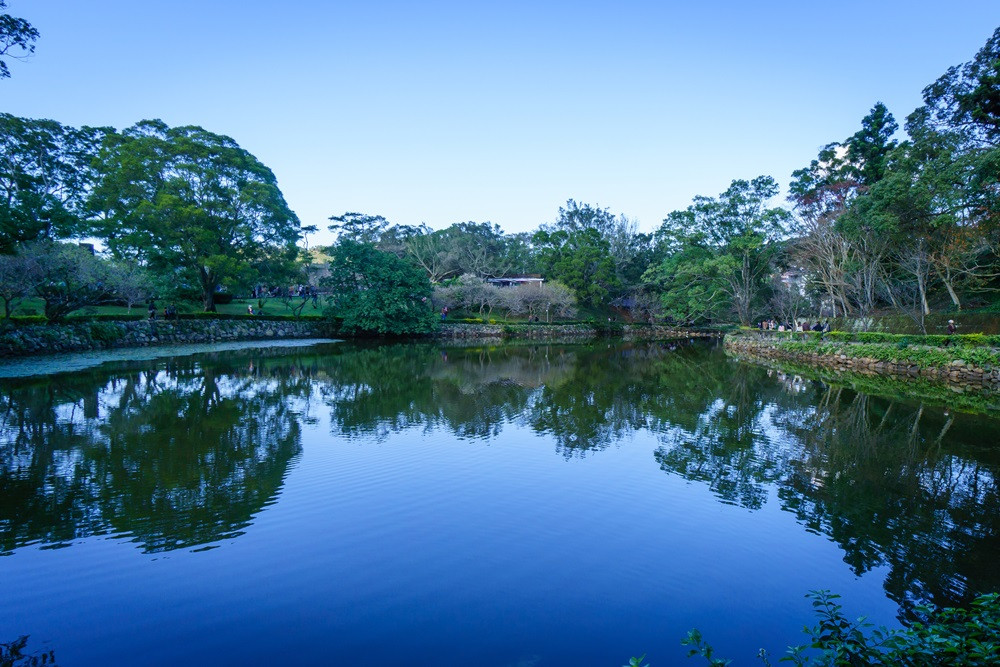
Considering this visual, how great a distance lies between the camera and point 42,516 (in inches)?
228

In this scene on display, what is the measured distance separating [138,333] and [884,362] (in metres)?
32.2

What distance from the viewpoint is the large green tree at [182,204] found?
30281 mm

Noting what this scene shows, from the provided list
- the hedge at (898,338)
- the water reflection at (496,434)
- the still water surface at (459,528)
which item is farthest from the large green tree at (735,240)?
the still water surface at (459,528)

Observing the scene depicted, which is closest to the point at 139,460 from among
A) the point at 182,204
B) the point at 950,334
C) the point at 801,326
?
the point at 950,334

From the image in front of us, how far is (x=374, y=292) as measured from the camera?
3653cm

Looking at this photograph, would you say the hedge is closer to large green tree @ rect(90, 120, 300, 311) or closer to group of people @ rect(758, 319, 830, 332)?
group of people @ rect(758, 319, 830, 332)

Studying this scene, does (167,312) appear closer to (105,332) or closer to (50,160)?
(105,332)

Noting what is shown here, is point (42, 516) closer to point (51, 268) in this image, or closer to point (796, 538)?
point (796, 538)

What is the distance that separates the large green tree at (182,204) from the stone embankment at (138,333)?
113 inches

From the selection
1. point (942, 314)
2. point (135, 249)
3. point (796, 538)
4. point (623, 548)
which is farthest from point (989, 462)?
point (135, 249)

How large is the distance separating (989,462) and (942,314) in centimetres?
1952

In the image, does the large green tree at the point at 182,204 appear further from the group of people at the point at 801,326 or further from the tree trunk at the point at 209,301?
the group of people at the point at 801,326

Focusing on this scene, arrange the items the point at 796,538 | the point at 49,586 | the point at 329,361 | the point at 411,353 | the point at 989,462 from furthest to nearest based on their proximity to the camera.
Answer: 1. the point at 411,353
2. the point at 329,361
3. the point at 989,462
4. the point at 796,538
5. the point at 49,586

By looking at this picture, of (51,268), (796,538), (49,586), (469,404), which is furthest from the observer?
(51,268)
